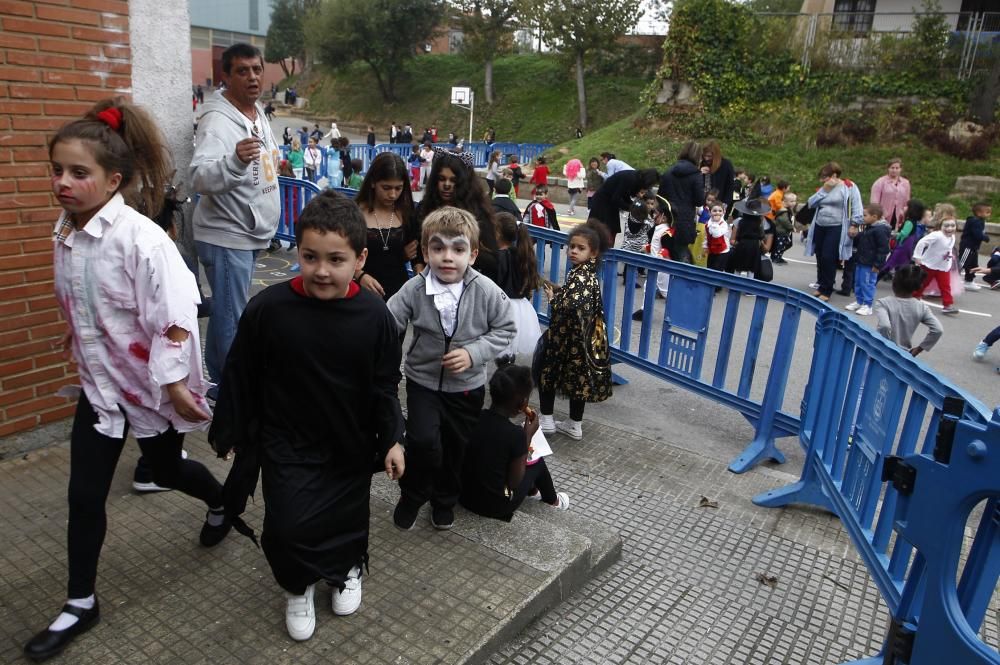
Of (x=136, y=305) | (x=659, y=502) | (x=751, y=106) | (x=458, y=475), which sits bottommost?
(x=659, y=502)

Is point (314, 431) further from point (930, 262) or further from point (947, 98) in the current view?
point (947, 98)

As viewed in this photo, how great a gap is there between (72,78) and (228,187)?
100cm

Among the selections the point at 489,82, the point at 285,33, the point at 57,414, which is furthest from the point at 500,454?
the point at 285,33

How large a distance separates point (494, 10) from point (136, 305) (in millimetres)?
44862

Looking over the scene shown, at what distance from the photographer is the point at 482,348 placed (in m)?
3.40

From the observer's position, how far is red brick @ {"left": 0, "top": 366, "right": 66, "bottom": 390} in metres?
3.72

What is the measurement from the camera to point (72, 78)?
380 centimetres

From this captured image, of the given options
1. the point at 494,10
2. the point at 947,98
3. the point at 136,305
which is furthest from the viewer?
the point at 494,10

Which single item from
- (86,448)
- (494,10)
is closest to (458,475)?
(86,448)

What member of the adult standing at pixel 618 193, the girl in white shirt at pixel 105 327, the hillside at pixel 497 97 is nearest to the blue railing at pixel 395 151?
the hillside at pixel 497 97

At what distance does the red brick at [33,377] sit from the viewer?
3.72 m

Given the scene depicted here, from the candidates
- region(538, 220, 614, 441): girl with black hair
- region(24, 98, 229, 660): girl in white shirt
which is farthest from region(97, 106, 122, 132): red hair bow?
region(538, 220, 614, 441): girl with black hair

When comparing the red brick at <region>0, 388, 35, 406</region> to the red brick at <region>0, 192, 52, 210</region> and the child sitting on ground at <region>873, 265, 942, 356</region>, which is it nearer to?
the red brick at <region>0, 192, 52, 210</region>

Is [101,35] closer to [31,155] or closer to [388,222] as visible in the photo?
[31,155]
